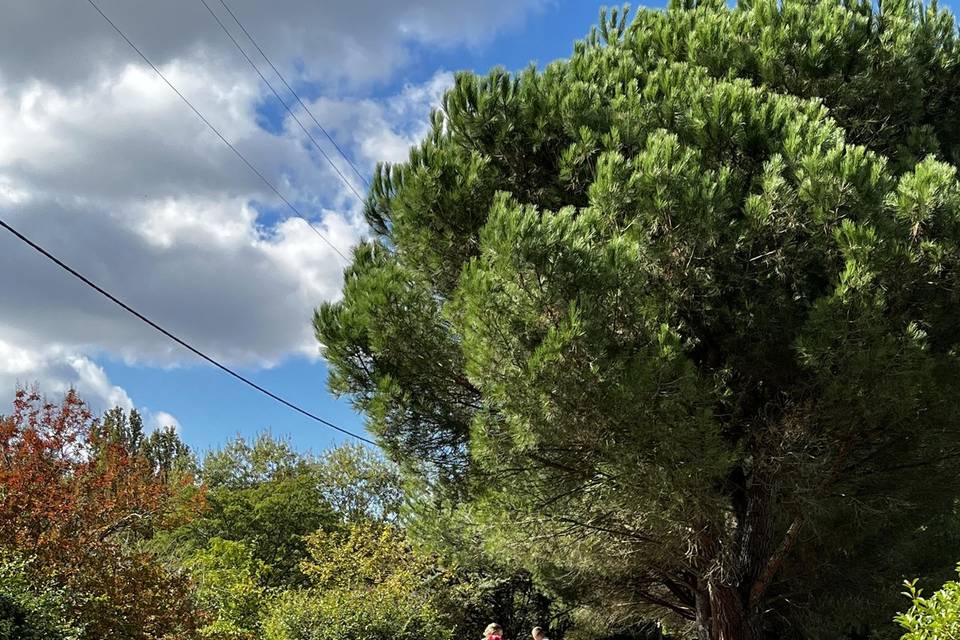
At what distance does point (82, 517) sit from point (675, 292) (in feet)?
28.7

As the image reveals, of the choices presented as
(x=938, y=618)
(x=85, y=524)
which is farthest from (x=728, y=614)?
(x=85, y=524)

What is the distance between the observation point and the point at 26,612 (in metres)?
6.43

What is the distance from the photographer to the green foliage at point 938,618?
418 centimetres

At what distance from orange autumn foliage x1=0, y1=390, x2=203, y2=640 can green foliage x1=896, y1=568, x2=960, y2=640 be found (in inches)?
340

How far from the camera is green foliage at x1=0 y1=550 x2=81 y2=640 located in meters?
6.22

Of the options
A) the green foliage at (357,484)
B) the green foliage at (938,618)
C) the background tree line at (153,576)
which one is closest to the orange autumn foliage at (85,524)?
the background tree line at (153,576)

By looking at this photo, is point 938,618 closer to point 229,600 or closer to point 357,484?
point 229,600

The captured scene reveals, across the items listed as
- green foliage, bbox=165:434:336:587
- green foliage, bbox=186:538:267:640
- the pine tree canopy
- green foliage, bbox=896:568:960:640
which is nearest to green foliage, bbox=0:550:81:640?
the pine tree canopy

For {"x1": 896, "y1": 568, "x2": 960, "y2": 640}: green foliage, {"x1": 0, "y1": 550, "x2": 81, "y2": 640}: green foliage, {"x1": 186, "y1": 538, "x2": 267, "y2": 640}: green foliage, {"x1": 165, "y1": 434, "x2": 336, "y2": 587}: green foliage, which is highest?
{"x1": 165, "y1": 434, "x2": 336, "y2": 587}: green foliage

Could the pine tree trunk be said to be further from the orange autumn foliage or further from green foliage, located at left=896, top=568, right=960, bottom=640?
the orange autumn foliage

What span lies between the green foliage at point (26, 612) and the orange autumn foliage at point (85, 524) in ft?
7.29

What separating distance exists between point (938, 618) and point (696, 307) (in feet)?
14.5

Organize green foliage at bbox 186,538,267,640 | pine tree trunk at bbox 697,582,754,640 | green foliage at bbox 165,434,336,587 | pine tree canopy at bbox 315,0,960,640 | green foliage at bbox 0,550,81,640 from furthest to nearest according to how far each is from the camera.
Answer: green foliage at bbox 165,434,336,587 < green foliage at bbox 186,538,267,640 < pine tree trunk at bbox 697,582,754,640 < pine tree canopy at bbox 315,0,960,640 < green foliage at bbox 0,550,81,640

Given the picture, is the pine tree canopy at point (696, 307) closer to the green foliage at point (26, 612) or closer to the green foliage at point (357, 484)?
the green foliage at point (26, 612)
